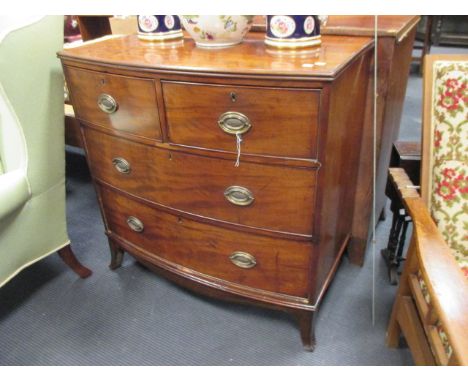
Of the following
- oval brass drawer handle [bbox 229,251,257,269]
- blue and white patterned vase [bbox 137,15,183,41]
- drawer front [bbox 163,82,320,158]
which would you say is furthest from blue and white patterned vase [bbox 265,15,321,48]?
oval brass drawer handle [bbox 229,251,257,269]

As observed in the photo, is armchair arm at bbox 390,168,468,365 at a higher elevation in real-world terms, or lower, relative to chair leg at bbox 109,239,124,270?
higher

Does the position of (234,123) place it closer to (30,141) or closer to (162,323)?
(30,141)

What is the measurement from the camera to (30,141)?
1200mm

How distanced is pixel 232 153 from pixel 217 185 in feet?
0.38

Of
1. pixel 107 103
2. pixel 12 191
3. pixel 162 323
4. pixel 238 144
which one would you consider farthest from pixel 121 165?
pixel 162 323

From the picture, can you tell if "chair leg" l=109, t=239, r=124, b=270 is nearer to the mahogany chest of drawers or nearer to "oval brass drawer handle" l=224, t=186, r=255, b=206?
the mahogany chest of drawers

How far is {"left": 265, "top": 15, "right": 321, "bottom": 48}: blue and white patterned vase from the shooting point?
36.4 inches

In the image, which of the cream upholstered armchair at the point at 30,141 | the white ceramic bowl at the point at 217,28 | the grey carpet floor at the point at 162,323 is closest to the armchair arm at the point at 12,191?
the cream upholstered armchair at the point at 30,141

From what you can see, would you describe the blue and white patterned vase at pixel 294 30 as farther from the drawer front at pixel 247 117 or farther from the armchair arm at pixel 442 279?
the armchair arm at pixel 442 279

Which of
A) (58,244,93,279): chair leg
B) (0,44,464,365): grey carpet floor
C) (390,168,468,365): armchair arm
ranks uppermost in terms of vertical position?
(390,168,468,365): armchair arm

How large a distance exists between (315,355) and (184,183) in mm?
678

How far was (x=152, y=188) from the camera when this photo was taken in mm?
1151

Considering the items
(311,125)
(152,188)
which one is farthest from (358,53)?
(152,188)
